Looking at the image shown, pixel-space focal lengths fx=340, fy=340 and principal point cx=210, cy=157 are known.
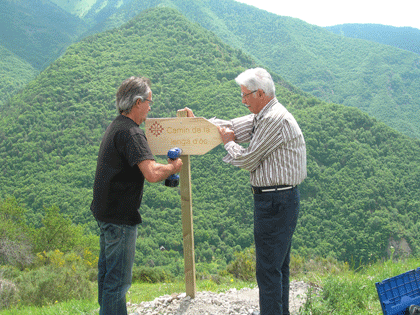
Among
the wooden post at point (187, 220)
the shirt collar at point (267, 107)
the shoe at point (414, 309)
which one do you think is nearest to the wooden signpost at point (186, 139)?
the wooden post at point (187, 220)

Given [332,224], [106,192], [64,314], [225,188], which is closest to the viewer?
[106,192]

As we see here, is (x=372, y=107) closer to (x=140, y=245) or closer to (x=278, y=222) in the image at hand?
(x=140, y=245)

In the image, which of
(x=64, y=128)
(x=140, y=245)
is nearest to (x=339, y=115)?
(x=140, y=245)

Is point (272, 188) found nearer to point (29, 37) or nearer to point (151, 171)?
point (151, 171)

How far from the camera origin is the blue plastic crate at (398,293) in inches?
84.0

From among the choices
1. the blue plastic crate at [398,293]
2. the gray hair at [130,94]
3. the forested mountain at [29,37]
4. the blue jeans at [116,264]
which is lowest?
the blue plastic crate at [398,293]

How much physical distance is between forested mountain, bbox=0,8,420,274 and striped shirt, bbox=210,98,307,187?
18.3 metres

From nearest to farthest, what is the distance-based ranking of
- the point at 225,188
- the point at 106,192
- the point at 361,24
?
the point at 106,192 → the point at 225,188 → the point at 361,24

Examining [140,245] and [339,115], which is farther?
[339,115]

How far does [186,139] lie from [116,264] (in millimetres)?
1187

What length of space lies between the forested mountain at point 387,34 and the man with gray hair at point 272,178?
10528cm

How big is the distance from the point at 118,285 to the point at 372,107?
7091 cm

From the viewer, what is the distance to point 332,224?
25438mm

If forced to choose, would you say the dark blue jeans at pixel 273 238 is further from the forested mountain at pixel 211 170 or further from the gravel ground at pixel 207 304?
the forested mountain at pixel 211 170
